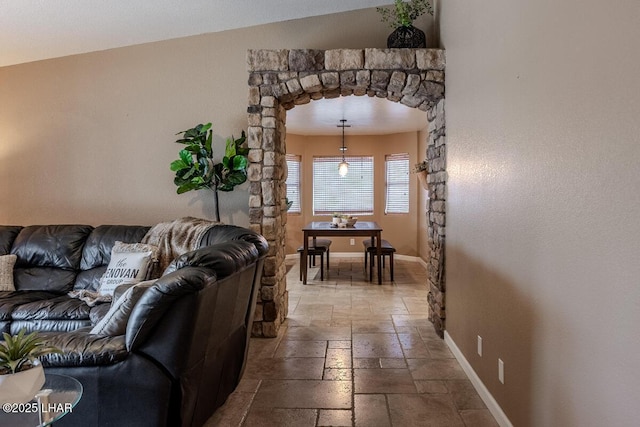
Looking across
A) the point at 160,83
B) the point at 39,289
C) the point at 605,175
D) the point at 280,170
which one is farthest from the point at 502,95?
the point at 39,289

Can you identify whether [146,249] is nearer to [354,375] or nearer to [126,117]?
[126,117]

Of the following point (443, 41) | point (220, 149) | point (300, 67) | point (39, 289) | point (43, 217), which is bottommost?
point (39, 289)

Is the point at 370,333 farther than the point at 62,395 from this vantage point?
Yes

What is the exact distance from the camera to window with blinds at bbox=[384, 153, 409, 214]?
25.9 ft

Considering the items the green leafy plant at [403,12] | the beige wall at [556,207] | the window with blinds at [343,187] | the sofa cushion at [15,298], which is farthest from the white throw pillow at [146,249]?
the window with blinds at [343,187]

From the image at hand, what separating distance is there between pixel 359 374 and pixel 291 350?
0.68 meters

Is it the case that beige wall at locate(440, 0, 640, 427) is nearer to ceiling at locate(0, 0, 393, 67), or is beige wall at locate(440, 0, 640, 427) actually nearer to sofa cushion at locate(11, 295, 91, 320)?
ceiling at locate(0, 0, 393, 67)

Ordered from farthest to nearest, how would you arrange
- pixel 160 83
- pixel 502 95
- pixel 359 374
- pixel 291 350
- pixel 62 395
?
pixel 160 83 → pixel 291 350 → pixel 359 374 → pixel 502 95 → pixel 62 395

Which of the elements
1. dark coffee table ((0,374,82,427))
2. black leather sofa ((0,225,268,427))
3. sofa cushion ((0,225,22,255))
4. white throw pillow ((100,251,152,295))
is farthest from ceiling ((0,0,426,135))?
dark coffee table ((0,374,82,427))

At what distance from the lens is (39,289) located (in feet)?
10.7

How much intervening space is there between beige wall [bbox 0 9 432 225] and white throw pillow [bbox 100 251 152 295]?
36.1 inches

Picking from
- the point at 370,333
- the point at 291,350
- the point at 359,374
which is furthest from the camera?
the point at 370,333

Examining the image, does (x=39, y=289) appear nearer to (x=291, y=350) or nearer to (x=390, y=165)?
(x=291, y=350)

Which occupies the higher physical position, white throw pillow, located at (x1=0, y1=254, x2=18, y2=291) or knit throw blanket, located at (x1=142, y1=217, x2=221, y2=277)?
knit throw blanket, located at (x1=142, y1=217, x2=221, y2=277)
